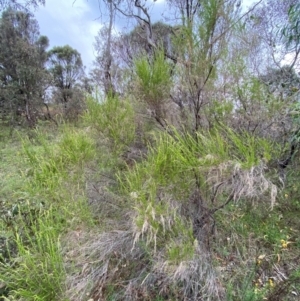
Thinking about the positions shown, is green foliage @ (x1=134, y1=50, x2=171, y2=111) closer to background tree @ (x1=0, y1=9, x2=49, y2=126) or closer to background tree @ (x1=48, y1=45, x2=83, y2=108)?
background tree @ (x1=0, y1=9, x2=49, y2=126)

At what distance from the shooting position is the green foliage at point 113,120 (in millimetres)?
2029

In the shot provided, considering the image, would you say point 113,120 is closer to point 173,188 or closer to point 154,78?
point 154,78

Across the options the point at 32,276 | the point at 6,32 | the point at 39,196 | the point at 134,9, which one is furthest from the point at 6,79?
the point at 32,276

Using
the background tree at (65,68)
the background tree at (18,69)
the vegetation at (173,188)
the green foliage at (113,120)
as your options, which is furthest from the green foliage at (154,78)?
the background tree at (65,68)

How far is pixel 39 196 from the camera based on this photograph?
1710 millimetres

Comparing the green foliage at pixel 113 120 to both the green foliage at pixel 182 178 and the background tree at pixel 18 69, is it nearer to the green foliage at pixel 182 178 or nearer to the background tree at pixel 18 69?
the green foliage at pixel 182 178

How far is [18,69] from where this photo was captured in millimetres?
8164

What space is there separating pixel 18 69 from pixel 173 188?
878 centimetres

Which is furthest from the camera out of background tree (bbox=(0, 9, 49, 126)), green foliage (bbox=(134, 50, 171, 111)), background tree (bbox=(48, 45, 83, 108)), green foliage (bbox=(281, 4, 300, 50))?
background tree (bbox=(48, 45, 83, 108))

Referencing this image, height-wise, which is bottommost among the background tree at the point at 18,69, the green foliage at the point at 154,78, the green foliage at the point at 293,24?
the green foliage at the point at 154,78

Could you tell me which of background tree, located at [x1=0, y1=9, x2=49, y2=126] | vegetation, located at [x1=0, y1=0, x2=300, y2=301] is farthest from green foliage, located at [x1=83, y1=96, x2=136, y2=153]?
background tree, located at [x1=0, y1=9, x2=49, y2=126]

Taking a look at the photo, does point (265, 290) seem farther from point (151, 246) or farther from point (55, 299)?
point (55, 299)

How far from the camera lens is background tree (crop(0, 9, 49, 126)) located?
821 centimetres

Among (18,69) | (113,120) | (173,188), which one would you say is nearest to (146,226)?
(173,188)
